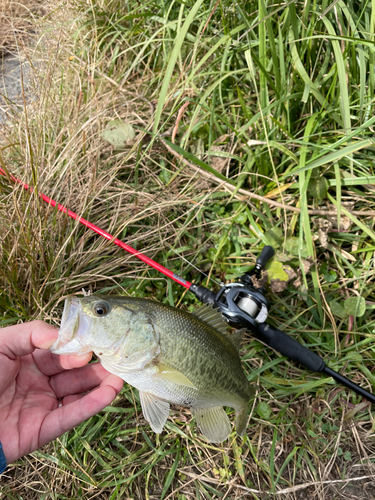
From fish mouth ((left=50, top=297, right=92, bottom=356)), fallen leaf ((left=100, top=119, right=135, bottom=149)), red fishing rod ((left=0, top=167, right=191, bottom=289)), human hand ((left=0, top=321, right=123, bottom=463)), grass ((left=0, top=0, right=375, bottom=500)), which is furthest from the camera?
fallen leaf ((left=100, top=119, right=135, bottom=149))

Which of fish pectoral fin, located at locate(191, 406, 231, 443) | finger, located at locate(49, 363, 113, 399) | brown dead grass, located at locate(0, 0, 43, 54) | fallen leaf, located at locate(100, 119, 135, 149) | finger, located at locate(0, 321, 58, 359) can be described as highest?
brown dead grass, located at locate(0, 0, 43, 54)

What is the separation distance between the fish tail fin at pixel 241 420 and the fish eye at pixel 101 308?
1.23 m

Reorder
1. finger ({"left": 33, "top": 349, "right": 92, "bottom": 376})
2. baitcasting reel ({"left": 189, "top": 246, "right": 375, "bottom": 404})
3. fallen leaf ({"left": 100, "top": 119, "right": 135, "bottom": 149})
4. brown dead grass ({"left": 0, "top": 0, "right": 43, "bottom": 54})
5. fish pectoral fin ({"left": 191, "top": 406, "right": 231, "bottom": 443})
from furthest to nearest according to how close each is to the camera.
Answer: brown dead grass ({"left": 0, "top": 0, "right": 43, "bottom": 54}) → fallen leaf ({"left": 100, "top": 119, "right": 135, "bottom": 149}) → baitcasting reel ({"left": 189, "top": 246, "right": 375, "bottom": 404}) → finger ({"left": 33, "top": 349, "right": 92, "bottom": 376}) → fish pectoral fin ({"left": 191, "top": 406, "right": 231, "bottom": 443})

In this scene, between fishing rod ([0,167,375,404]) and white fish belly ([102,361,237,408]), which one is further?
fishing rod ([0,167,375,404])

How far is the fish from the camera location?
179cm

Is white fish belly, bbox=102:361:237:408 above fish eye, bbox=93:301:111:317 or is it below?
below

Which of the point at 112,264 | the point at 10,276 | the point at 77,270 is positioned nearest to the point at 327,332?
the point at 112,264

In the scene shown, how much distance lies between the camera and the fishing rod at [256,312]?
8.34 ft

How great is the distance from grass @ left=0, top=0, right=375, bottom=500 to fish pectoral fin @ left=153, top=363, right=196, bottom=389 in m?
1.09

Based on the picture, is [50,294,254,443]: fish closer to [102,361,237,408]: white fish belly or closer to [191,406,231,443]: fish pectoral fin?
[102,361,237,408]: white fish belly

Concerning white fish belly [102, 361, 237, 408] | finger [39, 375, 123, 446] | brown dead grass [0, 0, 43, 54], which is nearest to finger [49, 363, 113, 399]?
finger [39, 375, 123, 446]

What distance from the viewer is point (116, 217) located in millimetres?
3217

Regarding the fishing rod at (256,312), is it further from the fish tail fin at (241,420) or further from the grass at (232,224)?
the fish tail fin at (241,420)

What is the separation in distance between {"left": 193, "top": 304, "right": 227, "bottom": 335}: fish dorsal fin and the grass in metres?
0.92
